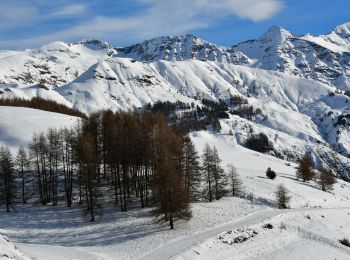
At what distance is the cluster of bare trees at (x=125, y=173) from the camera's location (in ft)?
203

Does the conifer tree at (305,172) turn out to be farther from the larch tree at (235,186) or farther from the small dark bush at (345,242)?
the small dark bush at (345,242)

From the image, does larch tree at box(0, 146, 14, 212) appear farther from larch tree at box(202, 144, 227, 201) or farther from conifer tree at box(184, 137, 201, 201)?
larch tree at box(202, 144, 227, 201)

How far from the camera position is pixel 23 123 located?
12488 centimetres

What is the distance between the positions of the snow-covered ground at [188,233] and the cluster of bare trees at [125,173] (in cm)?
279

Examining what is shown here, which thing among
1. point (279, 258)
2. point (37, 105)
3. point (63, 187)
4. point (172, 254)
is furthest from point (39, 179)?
point (37, 105)

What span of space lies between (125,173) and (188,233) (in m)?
19.3

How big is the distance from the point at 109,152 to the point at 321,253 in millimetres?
37296

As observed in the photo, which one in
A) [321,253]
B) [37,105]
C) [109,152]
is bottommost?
[321,253]

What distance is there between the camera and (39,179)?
255ft

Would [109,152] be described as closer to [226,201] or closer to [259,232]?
[226,201]

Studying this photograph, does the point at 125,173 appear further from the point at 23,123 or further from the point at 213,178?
the point at 23,123

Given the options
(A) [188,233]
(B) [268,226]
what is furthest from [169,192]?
(B) [268,226]

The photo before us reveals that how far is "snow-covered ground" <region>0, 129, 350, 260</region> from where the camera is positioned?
2000 inches

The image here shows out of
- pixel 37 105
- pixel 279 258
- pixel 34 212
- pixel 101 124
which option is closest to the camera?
pixel 279 258
